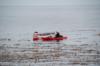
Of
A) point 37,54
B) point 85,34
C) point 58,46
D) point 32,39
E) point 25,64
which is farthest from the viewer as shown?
point 85,34

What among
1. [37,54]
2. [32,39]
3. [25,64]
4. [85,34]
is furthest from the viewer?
[85,34]

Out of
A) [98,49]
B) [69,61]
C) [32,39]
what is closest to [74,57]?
[69,61]

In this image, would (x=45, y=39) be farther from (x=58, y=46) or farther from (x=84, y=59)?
(x=84, y=59)

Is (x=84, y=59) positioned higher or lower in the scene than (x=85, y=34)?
lower

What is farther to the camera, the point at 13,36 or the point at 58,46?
the point at 13,36

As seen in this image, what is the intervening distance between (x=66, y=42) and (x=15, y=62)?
1.14m

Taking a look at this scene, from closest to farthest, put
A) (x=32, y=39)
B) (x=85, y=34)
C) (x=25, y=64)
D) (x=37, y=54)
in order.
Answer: (x=25, y=64), (x=37, y=54), (x=32, y=39), (x=85, y=34)

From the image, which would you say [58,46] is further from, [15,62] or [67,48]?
[15,62]

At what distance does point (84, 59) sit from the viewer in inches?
141

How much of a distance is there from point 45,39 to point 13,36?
0.71 meters

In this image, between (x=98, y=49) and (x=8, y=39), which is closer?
(x=98, y=49)

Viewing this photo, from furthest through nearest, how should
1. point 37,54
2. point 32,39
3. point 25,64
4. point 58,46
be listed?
1. point 32,39
2. point 58,46
3. point 37,54
4. point 25,64

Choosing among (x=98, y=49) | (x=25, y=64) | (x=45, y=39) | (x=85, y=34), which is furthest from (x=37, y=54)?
(x=85, y=34)

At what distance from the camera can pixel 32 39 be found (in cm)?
457
